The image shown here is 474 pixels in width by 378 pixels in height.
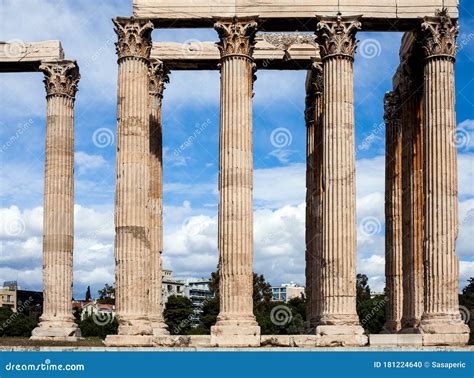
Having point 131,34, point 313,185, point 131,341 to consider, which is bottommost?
point 131,341

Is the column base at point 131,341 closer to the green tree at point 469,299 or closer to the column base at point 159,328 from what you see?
the column base at point 159,328

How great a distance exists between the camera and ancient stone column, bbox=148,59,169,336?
A: 62844mm

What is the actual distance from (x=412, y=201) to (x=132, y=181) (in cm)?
1928

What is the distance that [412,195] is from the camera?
60.7 m

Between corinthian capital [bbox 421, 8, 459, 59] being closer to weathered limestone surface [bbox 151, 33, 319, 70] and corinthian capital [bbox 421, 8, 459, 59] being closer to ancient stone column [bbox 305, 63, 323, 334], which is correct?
ancient stone column [bbox 305, 63, 323, 334]

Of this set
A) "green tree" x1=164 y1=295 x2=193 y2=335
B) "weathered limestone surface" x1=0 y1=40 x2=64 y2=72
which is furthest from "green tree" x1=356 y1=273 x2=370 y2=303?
"weathered limestone surface" x1=0 y1=40 x2=64 y2=72

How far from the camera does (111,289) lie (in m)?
198

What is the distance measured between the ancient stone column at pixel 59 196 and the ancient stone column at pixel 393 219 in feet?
73.4

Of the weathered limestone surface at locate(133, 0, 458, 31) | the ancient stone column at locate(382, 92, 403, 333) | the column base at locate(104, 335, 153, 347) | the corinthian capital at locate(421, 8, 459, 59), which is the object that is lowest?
the column base at locate(104, 335, 153, 347)

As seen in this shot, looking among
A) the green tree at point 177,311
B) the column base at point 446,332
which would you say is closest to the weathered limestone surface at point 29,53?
the column base at point 446,332

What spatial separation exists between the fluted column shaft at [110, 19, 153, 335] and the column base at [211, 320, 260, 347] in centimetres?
433

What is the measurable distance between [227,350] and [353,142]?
14410 millimetres

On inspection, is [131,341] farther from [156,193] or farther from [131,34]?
[131,34]

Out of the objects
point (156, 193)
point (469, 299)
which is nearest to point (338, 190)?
point (156, 193)
